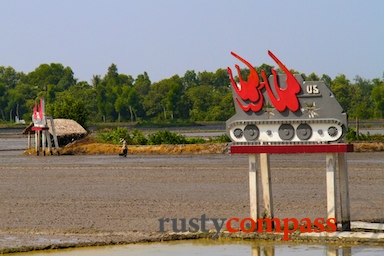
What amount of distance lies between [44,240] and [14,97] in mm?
126914

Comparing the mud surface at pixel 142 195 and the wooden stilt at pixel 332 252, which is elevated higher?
the mud surface at pixel 142 195

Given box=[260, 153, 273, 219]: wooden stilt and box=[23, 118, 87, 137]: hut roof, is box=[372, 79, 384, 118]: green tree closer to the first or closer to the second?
box=[23, 118, 87, 137]: hut roof

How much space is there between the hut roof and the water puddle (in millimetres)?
31684

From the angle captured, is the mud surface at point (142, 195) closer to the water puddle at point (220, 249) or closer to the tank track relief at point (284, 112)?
the water puddle at point (220, 249)

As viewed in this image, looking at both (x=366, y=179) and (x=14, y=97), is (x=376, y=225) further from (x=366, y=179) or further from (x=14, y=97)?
(x=14, y=97)

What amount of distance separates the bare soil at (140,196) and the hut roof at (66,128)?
464 inches

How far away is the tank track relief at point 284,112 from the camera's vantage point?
14.5 m

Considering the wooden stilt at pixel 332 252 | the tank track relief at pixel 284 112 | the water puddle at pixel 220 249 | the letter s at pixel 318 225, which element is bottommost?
the wooden stilt at pixel 332 252

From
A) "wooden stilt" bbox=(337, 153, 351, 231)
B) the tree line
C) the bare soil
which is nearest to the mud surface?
the bare soil

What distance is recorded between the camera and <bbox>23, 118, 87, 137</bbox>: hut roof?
46084 mm

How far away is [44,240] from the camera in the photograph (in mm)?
15156

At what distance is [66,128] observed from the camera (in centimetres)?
4678

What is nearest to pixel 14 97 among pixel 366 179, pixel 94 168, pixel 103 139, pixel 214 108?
pixel 214 108

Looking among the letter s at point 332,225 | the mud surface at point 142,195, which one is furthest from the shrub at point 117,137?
the letter s at point 332,225
